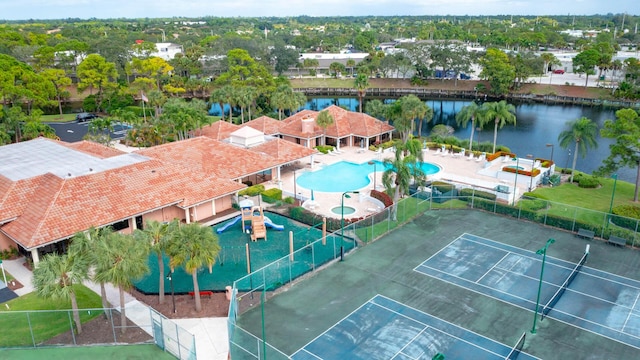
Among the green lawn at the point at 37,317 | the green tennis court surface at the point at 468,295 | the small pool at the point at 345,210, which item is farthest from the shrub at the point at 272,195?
the green lawn at the point at 37,317

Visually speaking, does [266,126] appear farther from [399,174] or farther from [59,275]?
[59,275]

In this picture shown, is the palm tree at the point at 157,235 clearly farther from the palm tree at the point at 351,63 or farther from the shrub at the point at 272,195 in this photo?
the palm tree at the point at 351,63

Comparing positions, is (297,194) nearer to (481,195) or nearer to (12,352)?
(481,195)

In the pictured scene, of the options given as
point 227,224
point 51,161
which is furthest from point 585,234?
point 51,161

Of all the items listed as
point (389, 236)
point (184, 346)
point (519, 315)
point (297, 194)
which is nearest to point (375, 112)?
point (297, 194)

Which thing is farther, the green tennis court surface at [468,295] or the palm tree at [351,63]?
the palm tree at [351,63]

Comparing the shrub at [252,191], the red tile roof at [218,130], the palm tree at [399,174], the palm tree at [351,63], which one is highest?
the palm tree at [351,63]
